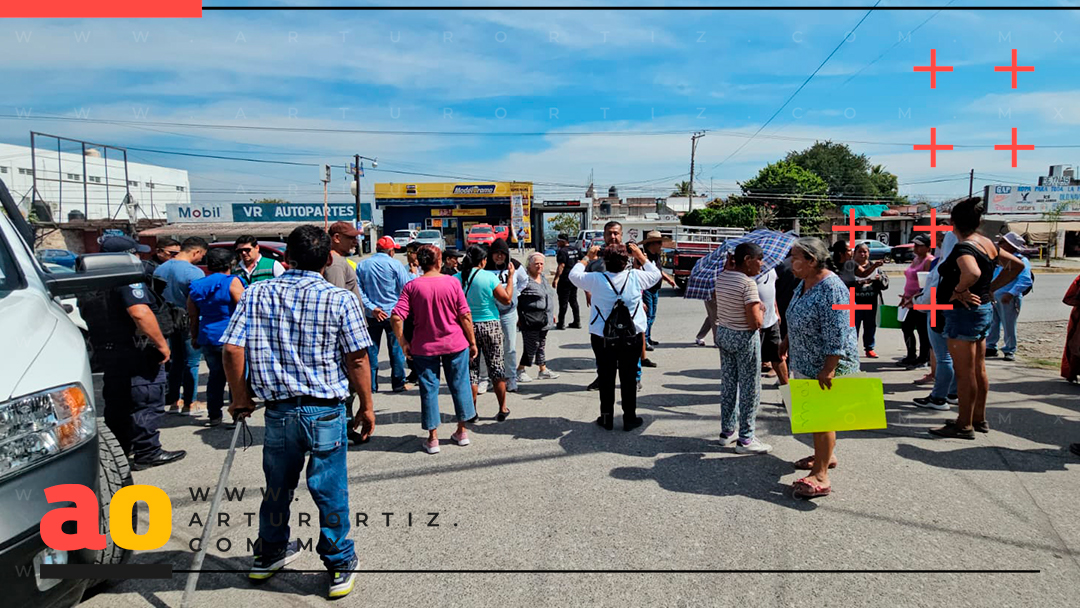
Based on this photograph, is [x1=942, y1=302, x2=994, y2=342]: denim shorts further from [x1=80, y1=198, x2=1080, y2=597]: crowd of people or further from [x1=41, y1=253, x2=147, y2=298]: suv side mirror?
[x1=41, y1=253, x2=147, y2=298]: suv side mirror

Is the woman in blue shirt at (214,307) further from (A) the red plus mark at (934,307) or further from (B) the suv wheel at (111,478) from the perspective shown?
(A) the red plus mark at (934,307)

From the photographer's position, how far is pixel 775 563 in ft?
10.4

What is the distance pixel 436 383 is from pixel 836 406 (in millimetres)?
2982

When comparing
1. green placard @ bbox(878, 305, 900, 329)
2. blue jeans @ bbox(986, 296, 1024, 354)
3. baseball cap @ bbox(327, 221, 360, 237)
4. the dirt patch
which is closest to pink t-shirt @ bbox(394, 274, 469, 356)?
baseball cap @ bbox(327, 221, 360, 237)

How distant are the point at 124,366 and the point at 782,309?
6807 mm

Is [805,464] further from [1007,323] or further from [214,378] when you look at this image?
[1007,323]

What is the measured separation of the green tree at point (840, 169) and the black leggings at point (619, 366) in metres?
70.6

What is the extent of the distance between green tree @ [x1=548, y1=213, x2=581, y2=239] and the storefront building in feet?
43.1

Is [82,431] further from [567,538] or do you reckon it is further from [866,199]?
[866,199]

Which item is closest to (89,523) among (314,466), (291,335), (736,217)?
(314,466)

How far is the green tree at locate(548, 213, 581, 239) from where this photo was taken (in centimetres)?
6031

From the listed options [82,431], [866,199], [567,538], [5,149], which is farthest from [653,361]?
[866,199]

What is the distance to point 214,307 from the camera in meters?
5.41

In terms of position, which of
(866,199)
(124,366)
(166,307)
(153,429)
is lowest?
(153,429)
